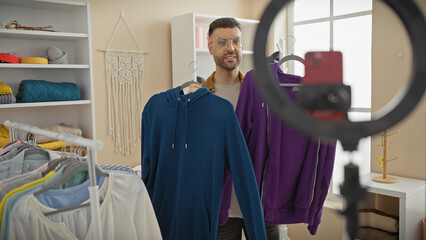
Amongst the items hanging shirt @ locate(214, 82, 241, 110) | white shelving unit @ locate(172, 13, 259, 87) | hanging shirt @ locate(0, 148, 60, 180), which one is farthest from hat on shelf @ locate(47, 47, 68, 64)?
hanging shirt @ locate(214, 82, 241, 110)

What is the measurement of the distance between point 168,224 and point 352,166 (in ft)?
4.28

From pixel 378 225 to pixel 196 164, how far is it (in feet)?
5.91

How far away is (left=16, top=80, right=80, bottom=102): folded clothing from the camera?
8.54 ft

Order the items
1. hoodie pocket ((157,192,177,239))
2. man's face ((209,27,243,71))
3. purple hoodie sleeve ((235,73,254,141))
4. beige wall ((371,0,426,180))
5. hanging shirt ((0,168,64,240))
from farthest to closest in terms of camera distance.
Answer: beige wall ((371,0,426,180)) → man's face ((209,27,243,71)) → purple hoodie sleeve ((235,73,254,141)) → hoodie pocket ((157,192,177,239)) → hanging shirt ((0,168,64,240))

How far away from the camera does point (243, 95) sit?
173cm

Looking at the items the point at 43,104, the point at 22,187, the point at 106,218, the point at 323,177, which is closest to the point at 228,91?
the point at 323,177

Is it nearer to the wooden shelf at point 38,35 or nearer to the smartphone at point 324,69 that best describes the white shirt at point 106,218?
the smartphone at point 324,69

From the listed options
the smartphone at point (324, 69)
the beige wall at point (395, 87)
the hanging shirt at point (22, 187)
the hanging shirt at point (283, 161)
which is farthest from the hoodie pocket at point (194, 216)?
the beige wall at point (395, 87)

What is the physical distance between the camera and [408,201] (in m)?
2.56

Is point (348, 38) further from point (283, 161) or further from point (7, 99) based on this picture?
point (7, 99)

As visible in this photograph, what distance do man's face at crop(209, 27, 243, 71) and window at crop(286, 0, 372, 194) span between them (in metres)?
1.39

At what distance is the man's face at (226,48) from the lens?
185cm

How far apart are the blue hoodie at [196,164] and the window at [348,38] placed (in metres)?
1.82

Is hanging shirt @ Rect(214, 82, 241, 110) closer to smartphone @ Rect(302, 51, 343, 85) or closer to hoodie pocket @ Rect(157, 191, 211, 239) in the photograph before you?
hoodie pocket @ Rect(157, 191, 211, 239)
